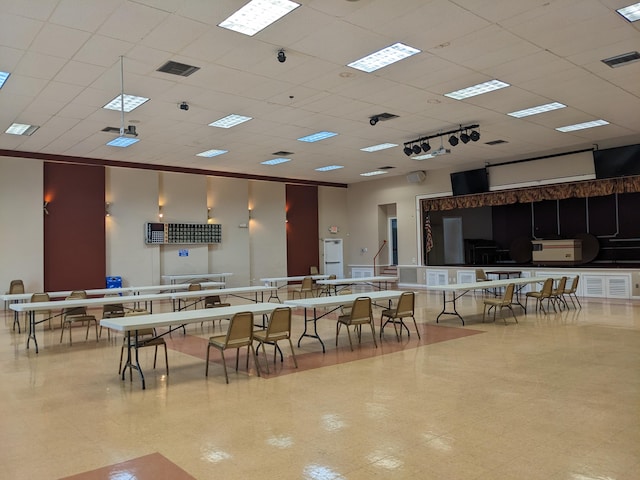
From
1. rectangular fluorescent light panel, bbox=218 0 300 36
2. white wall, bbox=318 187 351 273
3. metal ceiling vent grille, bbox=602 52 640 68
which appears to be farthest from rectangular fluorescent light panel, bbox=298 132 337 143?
white wall, bbox=318 187 351 273

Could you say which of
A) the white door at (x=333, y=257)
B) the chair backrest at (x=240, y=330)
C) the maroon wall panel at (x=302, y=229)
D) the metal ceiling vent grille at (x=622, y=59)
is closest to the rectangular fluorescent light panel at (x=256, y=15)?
the chair backrest at (x=240, y=330)

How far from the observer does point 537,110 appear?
9.81 meters

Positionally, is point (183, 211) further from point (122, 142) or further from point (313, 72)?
point (313, 72)

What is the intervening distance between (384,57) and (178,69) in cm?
290

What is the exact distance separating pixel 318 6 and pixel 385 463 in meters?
4.45

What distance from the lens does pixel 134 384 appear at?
5.48 meters

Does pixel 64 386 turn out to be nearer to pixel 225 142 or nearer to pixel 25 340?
pixel 25 340

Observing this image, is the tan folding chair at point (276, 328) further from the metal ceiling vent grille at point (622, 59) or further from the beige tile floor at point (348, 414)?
the metal ceiling vent grille at point (622, 59)

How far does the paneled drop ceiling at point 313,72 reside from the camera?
5.54m

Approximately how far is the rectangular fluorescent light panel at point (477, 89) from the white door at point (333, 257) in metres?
11.0

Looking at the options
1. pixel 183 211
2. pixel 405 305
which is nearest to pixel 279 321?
pixel 405 305

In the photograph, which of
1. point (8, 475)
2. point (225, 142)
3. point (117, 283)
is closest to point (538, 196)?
point (225, 142)

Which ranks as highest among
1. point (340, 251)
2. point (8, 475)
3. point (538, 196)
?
point (538, 196)

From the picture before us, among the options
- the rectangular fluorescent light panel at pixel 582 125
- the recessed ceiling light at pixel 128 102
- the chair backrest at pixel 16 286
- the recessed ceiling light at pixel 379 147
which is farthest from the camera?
the recessed ceiling light at pixel 379 147
